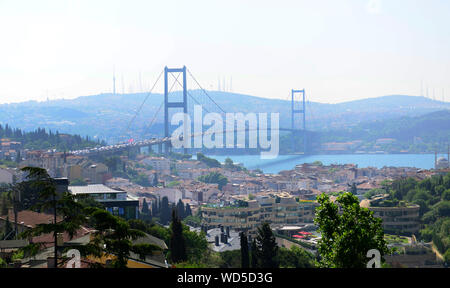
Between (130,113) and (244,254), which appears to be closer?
(244,254)

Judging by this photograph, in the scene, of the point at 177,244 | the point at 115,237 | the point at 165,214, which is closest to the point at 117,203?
the point at 177,244

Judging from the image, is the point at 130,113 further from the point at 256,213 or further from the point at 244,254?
the point at 244,254

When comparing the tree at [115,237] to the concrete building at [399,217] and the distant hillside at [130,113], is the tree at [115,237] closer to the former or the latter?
the concrete building at [399,217]

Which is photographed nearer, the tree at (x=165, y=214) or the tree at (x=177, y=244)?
the tree at (x=177, y=244)

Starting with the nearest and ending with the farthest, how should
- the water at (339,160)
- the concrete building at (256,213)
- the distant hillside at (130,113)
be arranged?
1. the concrete building at (256,213)
2. the water at (339,160)
3. the distant hillside at (130,113)

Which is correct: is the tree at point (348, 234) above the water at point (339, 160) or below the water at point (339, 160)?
above

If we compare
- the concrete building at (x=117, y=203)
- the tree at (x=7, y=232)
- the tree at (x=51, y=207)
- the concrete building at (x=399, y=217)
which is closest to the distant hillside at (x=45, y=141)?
the concrete building at (x=399, y=217)

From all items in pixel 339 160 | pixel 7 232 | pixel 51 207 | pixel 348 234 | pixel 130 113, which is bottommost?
pixel 339 160
